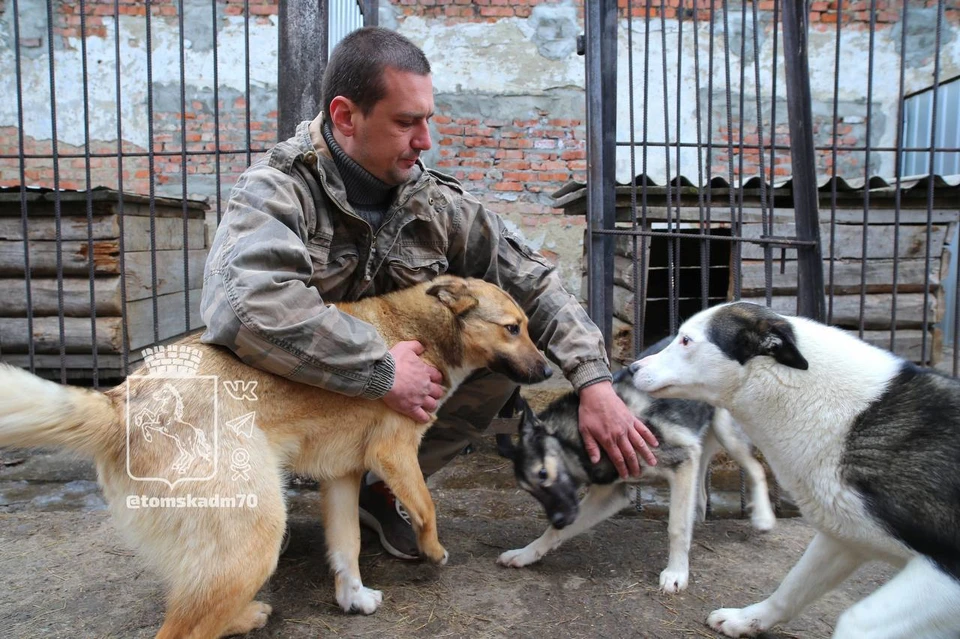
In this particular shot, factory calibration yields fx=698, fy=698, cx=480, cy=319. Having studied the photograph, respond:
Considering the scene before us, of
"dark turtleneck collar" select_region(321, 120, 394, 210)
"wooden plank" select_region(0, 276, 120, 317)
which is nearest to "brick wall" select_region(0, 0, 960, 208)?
"wooden plank" select_region(0, 276, 120, 317)

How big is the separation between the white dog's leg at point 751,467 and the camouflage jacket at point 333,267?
0.75 meters

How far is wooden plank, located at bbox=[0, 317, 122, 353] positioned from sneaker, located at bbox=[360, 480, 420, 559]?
3.85 m

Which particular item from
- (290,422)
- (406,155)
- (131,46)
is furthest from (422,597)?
(131,46)

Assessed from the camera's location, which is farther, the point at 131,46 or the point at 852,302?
the point at 131,46

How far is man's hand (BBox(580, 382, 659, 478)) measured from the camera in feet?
9.78

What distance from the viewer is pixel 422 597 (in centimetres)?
286

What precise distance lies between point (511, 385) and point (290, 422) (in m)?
1.17

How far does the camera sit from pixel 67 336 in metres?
6.13

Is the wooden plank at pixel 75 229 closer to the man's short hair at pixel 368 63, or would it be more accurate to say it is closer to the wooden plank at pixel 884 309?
the man's short hair at pixel 368 63

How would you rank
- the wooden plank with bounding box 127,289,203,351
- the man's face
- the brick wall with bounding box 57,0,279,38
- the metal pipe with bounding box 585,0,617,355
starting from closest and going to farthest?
the man's face < the metal pipe with bounding box 585,0,617,355 < the wooden plank with bounding box 127,289,203,351 < the brick wall with bounding box 57,0,279,38

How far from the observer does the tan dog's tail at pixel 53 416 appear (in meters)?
2.07

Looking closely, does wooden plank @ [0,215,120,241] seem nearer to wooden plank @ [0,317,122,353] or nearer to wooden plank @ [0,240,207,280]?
wooden plank @ [0,240,207,280]

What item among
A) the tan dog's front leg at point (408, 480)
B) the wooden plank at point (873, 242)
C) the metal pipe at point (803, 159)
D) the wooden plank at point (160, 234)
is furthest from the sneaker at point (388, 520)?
the wooden plank at point (873, 242)

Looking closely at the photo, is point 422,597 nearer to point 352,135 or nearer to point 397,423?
point 397,423
